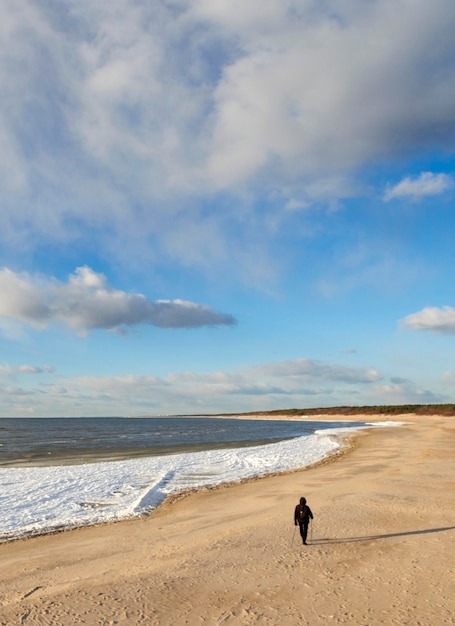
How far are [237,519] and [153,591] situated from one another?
8010 mm

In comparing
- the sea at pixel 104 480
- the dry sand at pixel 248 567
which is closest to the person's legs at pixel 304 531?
the dry sand at pixel 248 567

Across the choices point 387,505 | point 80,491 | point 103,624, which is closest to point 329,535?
point 387,505

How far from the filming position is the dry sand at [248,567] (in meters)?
11.0

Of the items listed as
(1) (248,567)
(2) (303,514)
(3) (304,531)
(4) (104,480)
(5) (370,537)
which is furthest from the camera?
(4) (104,480)

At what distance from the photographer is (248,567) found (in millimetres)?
13867

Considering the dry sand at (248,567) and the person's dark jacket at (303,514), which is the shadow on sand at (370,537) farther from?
the person's dark jacket at (303,514)

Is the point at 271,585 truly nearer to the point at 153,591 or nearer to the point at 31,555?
the point at 153,591

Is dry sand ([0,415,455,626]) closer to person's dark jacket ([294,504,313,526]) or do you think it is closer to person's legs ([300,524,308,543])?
person's legs ([300,524,308,543])

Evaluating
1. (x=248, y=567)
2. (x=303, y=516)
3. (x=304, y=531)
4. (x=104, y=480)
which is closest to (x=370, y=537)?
(x=304, y=531)

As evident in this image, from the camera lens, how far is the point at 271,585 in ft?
41.1

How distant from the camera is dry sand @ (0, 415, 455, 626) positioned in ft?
36.0

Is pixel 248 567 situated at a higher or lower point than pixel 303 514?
lower

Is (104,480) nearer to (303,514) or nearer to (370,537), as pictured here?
(303,514)

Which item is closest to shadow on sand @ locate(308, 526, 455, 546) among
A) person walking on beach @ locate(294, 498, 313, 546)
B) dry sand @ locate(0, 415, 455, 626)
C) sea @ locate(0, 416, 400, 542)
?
dry sand @ locate(0, 415, 455, 626)
